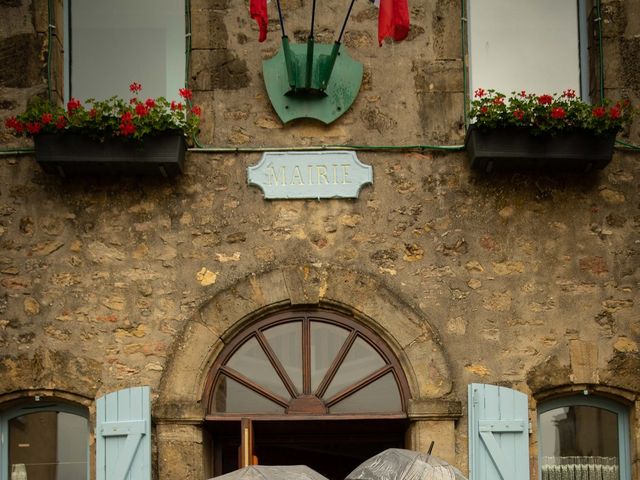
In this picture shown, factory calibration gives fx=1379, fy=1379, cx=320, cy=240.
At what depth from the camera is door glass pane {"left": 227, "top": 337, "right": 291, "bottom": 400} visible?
9555 mm

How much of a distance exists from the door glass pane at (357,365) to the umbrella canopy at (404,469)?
2029 mm

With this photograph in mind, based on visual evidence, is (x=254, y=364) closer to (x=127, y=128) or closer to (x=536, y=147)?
(x=127, y=128)

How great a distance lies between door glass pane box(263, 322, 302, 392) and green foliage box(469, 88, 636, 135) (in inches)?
75.2

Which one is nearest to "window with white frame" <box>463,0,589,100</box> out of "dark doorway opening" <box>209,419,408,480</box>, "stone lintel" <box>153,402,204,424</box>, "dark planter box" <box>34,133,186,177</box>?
"dark planter box" <box>34,133,186,177</box>

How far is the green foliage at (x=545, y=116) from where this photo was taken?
930cm

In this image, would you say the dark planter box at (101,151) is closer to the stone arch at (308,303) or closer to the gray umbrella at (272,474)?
the stone arch at (308,303)

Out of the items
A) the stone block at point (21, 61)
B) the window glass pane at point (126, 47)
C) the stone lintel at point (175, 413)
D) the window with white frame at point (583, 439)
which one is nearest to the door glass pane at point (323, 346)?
the stone lintel at point (175, 413)

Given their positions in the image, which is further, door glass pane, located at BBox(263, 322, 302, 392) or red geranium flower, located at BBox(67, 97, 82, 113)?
door glass pane, located at BBox(263, 322, 302, 392)

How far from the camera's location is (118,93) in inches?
392

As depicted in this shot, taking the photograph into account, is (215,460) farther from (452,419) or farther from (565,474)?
(565,474)

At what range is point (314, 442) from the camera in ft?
35.6

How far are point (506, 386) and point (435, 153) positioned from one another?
1.71m

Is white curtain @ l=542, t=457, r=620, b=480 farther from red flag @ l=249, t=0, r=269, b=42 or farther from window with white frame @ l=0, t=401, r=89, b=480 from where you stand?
red flag @ l=249, t=0, r=269, b=42

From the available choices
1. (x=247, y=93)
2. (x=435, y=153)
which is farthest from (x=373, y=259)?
(x=247, y=93)
